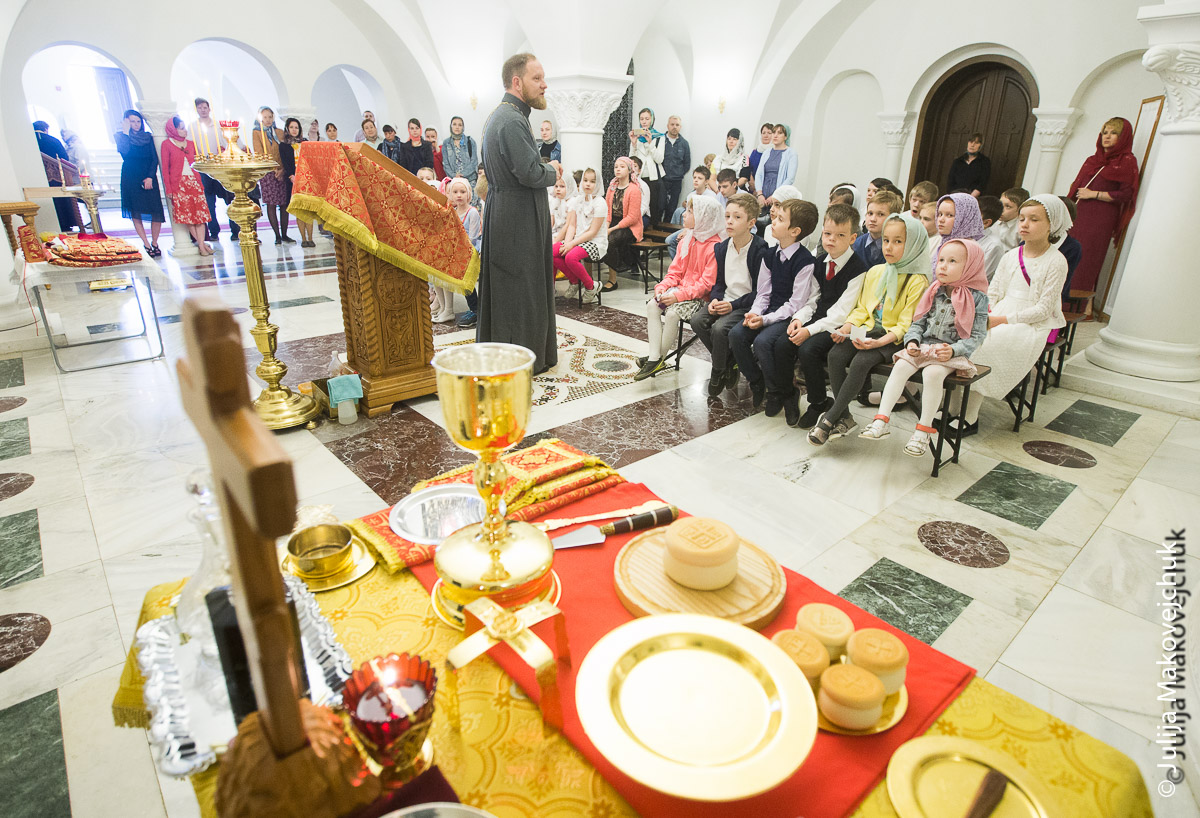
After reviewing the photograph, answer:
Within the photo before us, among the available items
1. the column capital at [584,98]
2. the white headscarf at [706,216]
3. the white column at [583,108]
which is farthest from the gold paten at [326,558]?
the column capital at [584,98]

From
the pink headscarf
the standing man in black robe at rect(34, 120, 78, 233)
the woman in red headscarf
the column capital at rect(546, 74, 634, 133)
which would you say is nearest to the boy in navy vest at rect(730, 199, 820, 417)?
the pink headscarf

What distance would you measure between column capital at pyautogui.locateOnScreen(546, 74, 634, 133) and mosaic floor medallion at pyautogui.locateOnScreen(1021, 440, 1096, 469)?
6704mm

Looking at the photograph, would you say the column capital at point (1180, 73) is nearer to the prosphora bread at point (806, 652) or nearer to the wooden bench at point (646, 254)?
the wooden bench at point (646, 254)

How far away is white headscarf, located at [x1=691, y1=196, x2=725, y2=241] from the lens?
182 inches

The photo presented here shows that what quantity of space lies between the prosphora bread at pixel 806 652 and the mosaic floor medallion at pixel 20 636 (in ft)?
7.95

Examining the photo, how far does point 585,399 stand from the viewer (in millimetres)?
4355

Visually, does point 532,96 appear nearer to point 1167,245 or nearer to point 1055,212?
point 1055,212

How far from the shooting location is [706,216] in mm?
4672

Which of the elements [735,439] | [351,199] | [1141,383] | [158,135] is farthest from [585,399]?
[158,135]

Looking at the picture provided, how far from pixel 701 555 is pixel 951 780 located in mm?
445

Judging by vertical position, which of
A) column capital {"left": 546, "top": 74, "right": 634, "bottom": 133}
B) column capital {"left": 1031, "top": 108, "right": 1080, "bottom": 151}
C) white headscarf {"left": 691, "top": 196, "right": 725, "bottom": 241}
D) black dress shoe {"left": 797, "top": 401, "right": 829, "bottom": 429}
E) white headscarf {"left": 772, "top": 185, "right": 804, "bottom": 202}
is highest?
column capital {"left": 546, "top": 74, "right": 634, "bottom": 133}

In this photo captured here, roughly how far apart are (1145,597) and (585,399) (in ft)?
9.81

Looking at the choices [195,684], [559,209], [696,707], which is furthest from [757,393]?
[559,209]

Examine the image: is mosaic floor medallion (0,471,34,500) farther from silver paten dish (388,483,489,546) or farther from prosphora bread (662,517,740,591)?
prosphora bread (662,517,740,591)
